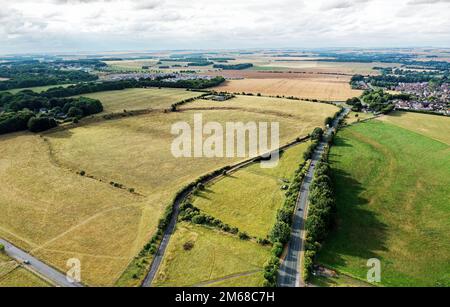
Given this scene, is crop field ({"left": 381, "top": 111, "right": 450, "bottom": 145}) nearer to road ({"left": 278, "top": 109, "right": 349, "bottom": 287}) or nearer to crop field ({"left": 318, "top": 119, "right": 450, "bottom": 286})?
crop field ({"left": 318, "top": 119, "right": 450, "bottom": 286})

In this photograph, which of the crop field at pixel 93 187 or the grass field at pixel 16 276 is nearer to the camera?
the grass field at pixel 16 276

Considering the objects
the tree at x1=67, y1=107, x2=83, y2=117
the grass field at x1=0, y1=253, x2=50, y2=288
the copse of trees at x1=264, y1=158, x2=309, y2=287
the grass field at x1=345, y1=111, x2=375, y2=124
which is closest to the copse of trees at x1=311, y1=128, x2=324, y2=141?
the grass field at x1=345, y1=111, x2=375, y2=124

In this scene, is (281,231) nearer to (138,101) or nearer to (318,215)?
(318,215)

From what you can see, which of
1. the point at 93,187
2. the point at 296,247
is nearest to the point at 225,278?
the point at 296,247

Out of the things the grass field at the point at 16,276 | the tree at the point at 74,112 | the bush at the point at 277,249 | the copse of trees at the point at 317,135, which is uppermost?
the tree at the point at 74,112

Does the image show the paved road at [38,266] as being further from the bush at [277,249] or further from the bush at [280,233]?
the bush at [280,233]

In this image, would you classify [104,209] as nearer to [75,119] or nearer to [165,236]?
[165,236]

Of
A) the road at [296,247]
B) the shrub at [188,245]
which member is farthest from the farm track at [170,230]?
the road at [296,247]

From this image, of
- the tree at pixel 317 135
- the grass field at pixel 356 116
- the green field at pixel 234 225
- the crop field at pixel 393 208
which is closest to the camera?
the green field at pixel 234 225
